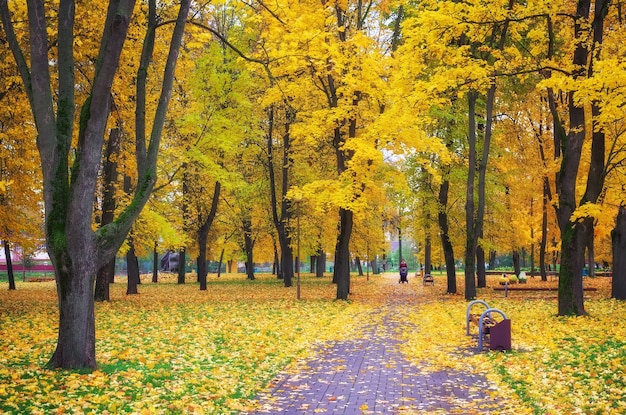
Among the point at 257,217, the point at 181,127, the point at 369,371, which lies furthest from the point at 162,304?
the point at 257,217

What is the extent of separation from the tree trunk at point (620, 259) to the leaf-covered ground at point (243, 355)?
235cm

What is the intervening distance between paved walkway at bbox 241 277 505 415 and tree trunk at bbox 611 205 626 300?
44.3ft

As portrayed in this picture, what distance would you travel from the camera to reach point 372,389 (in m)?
8.53

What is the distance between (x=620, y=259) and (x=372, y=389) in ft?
54.5

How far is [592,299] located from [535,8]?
1237 centimetres

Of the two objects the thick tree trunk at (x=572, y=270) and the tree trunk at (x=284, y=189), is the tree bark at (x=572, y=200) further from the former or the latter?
the tree trunk at (x=284, y=189)

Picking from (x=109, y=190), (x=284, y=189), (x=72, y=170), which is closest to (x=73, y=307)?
(x=72, y=170)

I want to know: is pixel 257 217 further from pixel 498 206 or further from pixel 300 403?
pixel 300 403

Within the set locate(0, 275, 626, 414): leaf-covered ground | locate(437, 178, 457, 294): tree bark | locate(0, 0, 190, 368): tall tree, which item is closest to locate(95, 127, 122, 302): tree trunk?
locate(0, 275, 626, 414): leaf-covered ground

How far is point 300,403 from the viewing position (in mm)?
7707

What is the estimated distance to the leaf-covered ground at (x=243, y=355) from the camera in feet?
24.0

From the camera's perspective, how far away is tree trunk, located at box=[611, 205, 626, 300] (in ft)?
70.2

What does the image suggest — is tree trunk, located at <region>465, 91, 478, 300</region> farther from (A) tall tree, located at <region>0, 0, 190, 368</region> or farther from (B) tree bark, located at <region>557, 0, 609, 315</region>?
(A) tall tree, located at <region>0, 0, 190, 368</region>

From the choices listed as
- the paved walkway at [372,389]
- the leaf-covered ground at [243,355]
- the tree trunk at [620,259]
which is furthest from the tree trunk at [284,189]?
the paved walkway at [372,389]
